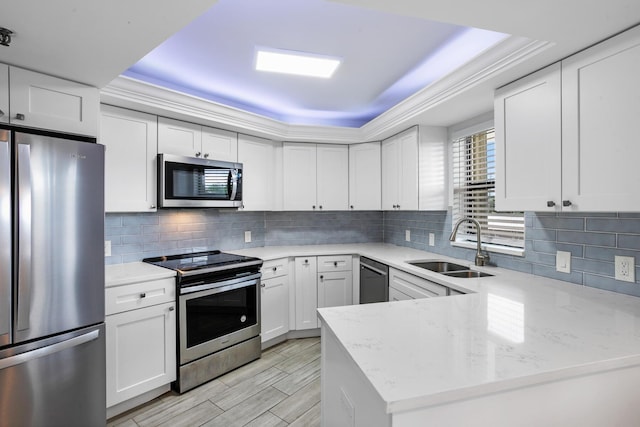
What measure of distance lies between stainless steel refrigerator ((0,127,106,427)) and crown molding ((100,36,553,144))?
0.61m

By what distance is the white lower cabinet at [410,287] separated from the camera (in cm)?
222

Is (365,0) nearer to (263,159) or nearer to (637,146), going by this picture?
(637,146)

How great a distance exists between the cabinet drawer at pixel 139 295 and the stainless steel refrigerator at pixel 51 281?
24 centimetres

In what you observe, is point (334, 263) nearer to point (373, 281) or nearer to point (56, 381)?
point (373, 281)

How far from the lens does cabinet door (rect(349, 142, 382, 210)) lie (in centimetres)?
370

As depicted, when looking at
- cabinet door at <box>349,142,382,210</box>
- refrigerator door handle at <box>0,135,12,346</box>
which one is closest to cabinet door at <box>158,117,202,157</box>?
refrigerator door handle at <box>0,135,12,346</box>

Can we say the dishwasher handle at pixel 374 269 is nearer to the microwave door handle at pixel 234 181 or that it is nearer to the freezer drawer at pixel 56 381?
the microwave door handle at pixel 234 181

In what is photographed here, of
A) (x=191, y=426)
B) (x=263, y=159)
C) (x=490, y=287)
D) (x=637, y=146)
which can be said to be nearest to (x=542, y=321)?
(x=490, y=287)

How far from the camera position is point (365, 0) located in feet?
3.98

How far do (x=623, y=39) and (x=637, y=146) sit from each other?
1.52 feet

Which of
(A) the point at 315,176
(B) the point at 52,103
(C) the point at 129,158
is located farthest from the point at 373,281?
(B) the point at 52,103

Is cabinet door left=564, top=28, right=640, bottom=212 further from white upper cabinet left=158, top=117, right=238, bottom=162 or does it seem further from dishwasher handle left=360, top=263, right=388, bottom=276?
white upper cabinet left=158, top=117, right=238, bottom=162

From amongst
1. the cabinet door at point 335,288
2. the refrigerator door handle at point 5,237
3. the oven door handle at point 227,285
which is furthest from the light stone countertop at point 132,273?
the cabinet door at point 335,288

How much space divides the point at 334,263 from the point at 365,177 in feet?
3.43
